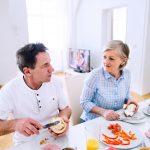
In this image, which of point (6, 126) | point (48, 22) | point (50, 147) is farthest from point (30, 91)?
point (48, 22)

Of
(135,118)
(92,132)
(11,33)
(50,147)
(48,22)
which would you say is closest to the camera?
(50,147)

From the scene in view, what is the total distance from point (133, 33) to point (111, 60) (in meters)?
2.39

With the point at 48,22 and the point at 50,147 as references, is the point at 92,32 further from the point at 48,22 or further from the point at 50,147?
the point at 50,147

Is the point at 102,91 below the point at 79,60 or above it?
above

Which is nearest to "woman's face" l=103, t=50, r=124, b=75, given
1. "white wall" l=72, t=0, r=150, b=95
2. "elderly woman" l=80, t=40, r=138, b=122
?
"elderly woman" l=80, t=40, r=138, b=122

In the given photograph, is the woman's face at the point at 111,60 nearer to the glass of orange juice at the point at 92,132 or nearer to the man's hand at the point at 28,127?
the glass of orange juice at the point at 92,132

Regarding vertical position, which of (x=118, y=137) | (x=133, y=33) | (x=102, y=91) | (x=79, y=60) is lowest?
(x=79, y=60)

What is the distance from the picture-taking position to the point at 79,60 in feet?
15.9

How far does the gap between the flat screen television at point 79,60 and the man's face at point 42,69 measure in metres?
3.38

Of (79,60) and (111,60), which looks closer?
(111,60)

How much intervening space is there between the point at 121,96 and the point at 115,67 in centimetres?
23

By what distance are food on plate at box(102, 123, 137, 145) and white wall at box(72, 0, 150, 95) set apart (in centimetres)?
266

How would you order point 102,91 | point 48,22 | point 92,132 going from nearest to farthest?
point 92,132 < point 102,91 < point 48,22

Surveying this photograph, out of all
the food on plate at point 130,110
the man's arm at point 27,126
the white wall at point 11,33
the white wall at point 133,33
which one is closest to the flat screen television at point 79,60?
the white wall at point 133,33
